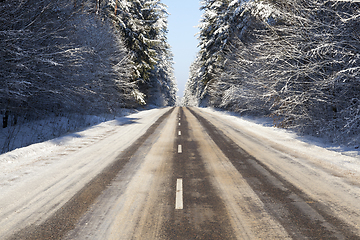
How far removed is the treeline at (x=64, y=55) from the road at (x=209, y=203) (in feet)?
18.4

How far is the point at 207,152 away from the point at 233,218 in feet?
15.6

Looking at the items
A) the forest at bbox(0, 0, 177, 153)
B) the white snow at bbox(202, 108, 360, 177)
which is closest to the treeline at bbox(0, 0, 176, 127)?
the forest at bbox(0, 0, 177, 153)

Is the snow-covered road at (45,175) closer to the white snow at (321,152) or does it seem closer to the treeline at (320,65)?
the white snow at (321,152)

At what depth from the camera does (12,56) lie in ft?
30.7

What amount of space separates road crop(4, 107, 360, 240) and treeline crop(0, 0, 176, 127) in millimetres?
5622

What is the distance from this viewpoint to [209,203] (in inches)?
172

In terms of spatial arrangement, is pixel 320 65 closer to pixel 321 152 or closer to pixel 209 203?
pixel 321 152

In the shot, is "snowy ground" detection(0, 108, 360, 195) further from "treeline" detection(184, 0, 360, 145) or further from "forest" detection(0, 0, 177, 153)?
"forest" detection(0, 0, 177, 153)

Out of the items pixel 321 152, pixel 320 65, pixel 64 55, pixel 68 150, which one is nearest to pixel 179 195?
pixel 68 150

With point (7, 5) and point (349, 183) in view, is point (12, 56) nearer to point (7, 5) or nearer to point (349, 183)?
point (7, 5)

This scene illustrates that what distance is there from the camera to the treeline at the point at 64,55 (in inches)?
364

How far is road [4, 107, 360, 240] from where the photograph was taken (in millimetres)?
3441

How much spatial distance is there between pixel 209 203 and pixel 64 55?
10423 mm

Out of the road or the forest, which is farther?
the forest
